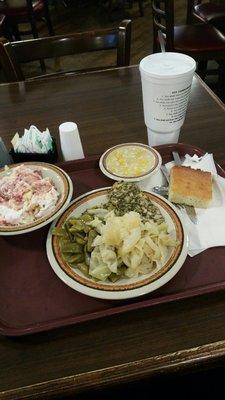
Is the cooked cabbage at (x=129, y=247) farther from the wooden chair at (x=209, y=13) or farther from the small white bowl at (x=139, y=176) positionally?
the wooden chair at (x=209, y=13)

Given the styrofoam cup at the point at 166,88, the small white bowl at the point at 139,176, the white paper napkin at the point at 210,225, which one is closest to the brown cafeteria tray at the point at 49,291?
the white paper napkin at the point at 210,225

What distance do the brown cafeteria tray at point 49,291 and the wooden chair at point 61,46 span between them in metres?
1.10

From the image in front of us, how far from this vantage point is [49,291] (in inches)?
27.5

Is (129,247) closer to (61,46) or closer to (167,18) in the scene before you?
(61,46)

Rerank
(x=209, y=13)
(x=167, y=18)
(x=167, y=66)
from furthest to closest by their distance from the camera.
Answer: (x=209, y=13) < (x=167, y=18) < (x=167, y=66)

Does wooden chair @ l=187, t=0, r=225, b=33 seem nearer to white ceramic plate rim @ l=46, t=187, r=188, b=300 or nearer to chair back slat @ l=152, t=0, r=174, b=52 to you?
chair back slat @ l=152, t=0, r=174, b=52

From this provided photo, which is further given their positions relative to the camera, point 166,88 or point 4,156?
point 4,156

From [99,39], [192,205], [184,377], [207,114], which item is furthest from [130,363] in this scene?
[99,39]

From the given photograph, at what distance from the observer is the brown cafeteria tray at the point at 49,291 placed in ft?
2.13

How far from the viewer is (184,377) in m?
1.04

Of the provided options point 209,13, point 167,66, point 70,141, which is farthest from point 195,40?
point 70,141

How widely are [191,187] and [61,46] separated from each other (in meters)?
1.14

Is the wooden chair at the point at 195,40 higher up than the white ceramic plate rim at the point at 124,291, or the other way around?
the wooden chair at the point at 195,40

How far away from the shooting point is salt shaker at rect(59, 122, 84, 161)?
963 mm
